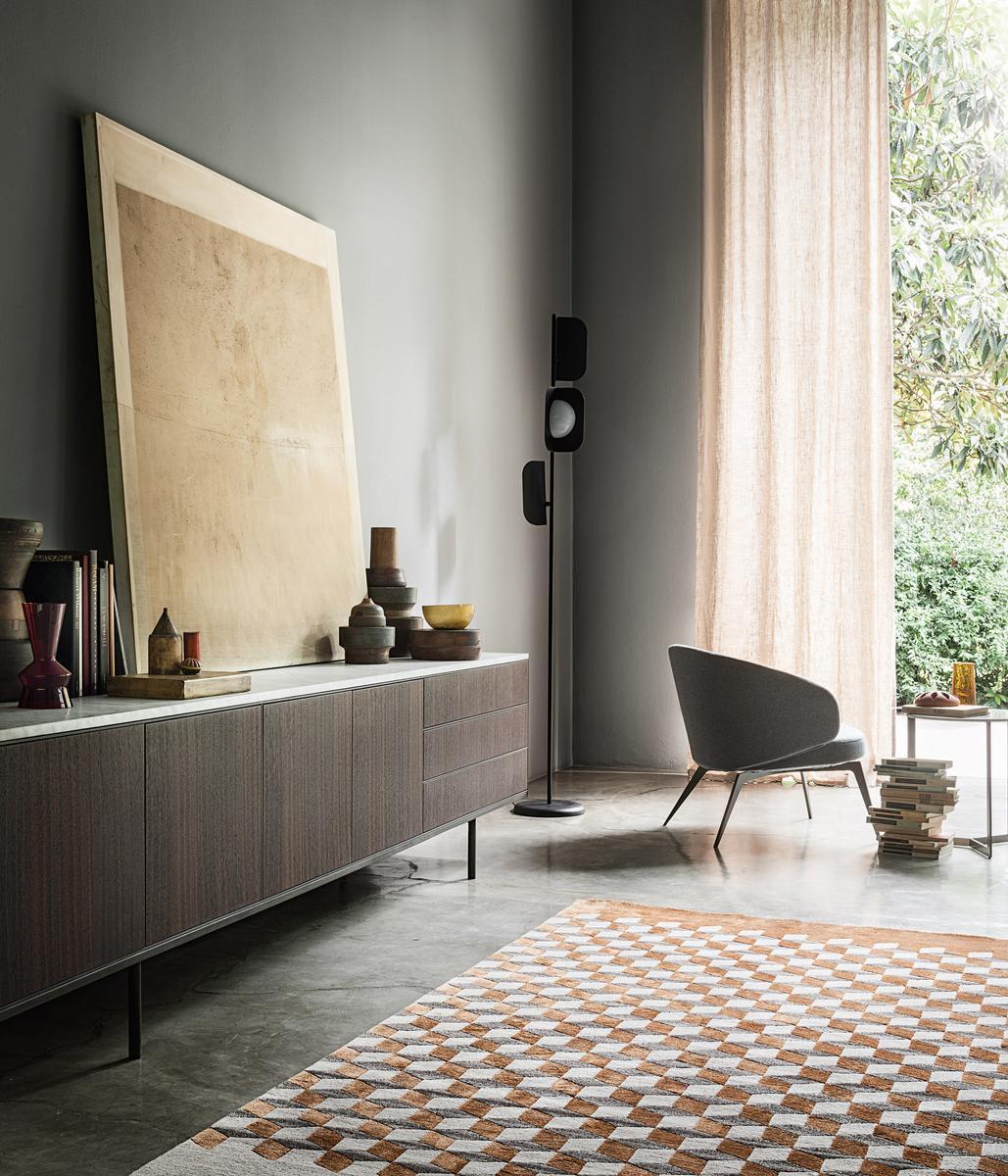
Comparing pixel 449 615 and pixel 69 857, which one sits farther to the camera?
pixel 449 615

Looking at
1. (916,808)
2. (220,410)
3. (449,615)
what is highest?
(220,410)

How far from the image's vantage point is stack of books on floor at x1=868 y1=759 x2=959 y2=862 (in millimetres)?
4453

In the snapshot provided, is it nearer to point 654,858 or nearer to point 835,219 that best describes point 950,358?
point 835,219

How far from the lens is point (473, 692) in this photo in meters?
4.05

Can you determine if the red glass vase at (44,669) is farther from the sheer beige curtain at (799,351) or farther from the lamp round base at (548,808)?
the sheer beige curtain at (799,351)

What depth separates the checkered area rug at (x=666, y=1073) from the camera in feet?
6.91

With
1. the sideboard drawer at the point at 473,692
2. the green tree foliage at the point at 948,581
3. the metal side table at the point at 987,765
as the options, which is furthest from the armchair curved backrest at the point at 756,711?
the green tree foliage at the point at 948,581

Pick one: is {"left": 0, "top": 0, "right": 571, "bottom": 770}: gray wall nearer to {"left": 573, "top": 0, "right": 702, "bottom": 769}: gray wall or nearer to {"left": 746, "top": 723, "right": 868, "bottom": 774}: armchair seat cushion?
{"left": 573, "top": 0, "right": 702, "bottom": 769}: gray wall

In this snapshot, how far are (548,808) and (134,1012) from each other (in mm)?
2863

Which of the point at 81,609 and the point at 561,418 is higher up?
the point at 561,418

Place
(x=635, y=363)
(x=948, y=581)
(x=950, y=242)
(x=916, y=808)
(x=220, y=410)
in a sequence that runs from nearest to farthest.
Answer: (x=220, y=410), (x=916, y=808), (x=635, y=363), (x=950, y=242), (x=948, y=581)

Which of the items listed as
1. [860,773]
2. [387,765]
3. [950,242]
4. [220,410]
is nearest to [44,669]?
[387,765]

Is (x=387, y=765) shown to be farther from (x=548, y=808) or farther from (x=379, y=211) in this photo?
(x=379, y=211)

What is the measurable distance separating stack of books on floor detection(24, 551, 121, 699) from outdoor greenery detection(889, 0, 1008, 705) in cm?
627
